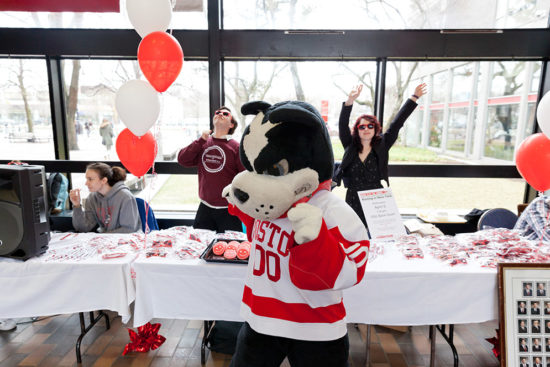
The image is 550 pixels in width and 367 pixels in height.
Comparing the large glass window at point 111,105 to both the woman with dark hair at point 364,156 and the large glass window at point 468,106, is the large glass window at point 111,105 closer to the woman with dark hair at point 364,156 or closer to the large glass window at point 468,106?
the woman with dark hair at point 364,156

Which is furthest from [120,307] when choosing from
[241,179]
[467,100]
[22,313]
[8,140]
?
[467,100]

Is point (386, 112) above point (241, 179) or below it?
above

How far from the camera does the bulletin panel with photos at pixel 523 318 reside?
64.2 inches

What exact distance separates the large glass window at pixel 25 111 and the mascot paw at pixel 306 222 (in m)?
4.07

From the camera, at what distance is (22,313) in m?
1.80

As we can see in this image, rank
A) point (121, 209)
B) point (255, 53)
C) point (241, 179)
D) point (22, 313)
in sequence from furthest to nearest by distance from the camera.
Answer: point (255, 53) < point (121, 209) < point (22, 313) < point (241, 179)

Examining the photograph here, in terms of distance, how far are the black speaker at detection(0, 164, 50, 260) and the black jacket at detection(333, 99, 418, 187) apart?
6.61ft

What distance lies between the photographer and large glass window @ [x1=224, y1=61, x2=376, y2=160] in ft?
11.7

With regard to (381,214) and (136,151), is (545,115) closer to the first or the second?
(381,214)

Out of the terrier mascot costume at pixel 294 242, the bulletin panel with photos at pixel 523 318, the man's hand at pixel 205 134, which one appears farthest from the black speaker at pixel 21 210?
the bulletin panel with photos at pixel 523 318

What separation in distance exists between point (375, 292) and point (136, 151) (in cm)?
192

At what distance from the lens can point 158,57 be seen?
2.28 metres

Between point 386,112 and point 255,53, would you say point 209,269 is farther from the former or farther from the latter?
point 386,112

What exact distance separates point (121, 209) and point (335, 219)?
205 centimetres
